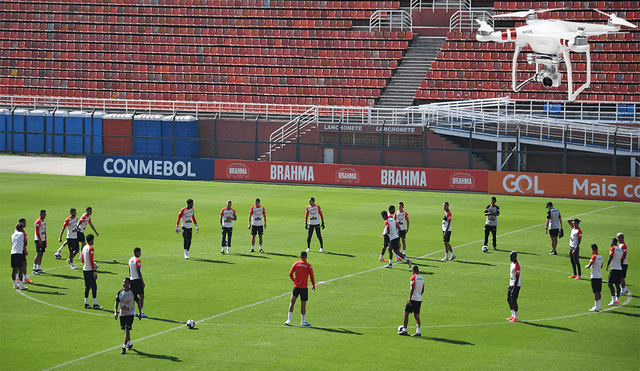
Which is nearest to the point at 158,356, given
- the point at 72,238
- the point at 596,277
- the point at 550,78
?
the point at 72,238

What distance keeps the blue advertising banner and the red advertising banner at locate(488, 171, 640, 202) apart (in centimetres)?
1594

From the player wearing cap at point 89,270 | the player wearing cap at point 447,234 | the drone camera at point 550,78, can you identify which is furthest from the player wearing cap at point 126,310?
the drone camera at point 550,78

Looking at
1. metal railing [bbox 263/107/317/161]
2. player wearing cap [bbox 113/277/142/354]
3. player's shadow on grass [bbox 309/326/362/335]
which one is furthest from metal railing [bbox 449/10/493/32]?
player wearing cap [bbox 113/277/142/354]

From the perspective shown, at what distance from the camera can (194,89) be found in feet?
187

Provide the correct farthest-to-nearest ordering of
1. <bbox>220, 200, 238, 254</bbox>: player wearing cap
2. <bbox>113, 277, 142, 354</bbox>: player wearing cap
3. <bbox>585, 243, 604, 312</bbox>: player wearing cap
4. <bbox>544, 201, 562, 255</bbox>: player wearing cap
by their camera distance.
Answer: <bbox>544, 201, 562, 255</bbox>: player wearing cap < <bbox>220, 200, 238, 254</bbox>: player wearing cap < <bbox>585, 243, 604, 312</bbox>: player wearing cap < <bbox>113, 277, 142, 354</bbox>: player wearing cap

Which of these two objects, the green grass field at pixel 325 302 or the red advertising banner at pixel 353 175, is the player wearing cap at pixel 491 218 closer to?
the green grass field at pixel 325 302

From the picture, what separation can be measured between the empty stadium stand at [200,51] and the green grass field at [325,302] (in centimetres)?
2212

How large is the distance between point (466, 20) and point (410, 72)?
6666 millimetres

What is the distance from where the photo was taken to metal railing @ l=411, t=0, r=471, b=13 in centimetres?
5768

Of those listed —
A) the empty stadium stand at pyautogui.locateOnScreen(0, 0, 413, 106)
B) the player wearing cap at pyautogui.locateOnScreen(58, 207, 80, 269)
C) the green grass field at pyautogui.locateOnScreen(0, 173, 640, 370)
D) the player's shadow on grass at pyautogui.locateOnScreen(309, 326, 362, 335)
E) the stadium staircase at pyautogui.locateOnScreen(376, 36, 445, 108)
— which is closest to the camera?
the green grass field at pyautogui.locateOnScreen(0, 173, 640, 370)

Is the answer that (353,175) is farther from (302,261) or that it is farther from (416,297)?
(416,297)

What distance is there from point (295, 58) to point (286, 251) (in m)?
31.9

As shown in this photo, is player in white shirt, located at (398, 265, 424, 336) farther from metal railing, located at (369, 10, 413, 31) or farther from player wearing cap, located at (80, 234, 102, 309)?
metal railing, located at (369, 10, 413, 31)

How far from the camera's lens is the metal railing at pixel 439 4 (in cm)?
5768
